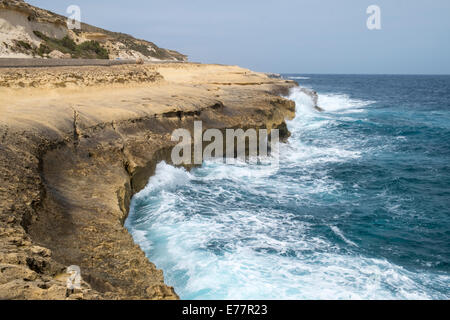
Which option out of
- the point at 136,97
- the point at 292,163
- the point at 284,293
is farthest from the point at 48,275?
the point at 292,163

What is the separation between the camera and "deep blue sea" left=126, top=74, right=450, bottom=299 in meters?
5.25

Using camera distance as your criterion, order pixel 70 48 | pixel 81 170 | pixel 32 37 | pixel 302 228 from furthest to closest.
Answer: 1. pixel 70 48
2. pixel 32 37
3. pixel 302 228
4. pixel 81 170

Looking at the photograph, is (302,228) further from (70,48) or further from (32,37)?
(70,48)

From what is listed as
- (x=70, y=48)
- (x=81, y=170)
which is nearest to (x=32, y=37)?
(x=70, y=48)

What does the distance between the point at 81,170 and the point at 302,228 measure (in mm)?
4246

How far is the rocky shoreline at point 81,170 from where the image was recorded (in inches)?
134

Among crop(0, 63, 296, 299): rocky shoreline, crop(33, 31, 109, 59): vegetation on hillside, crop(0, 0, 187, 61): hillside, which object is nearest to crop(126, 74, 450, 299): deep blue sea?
crop(0, 63, 296, 299): rocky shoreline

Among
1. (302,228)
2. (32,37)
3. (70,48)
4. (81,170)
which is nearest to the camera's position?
(81,170)

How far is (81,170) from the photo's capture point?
6.08 metres

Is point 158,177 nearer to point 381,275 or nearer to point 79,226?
point 79,226

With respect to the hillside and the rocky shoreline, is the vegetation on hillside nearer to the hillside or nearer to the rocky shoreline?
the hillside

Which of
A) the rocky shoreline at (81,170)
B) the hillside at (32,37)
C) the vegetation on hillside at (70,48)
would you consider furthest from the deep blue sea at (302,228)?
the vegetation on hillside at (70,48)

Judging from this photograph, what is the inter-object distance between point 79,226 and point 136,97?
243 inches

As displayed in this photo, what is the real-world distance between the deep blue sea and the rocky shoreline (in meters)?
1.04
